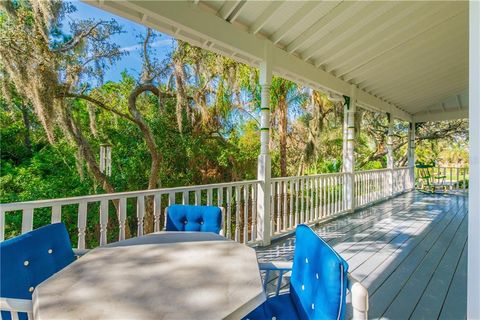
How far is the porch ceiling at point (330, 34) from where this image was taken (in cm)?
301

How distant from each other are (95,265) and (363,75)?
19.3 ft

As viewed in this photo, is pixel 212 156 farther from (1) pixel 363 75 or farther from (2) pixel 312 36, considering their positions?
(2) pixel 312 36

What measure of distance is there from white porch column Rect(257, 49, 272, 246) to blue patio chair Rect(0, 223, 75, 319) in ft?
8.38

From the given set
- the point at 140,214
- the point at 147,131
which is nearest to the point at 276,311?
the point at 140,214

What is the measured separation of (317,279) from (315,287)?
42mm

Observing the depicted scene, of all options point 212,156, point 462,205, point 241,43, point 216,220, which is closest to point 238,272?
point 216,220

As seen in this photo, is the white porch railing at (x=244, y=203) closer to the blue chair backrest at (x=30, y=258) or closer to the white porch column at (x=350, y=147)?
the white porch column at (x=350, y=147)

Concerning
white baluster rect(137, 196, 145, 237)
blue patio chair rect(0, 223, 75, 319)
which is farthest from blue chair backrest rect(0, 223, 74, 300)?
white baluster rect(137, 196, 145, 237)

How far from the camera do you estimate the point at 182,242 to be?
1671mm

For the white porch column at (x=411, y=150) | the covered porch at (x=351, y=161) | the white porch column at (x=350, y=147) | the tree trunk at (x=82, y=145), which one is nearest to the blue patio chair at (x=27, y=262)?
the covered porch at (x=351, y=161)

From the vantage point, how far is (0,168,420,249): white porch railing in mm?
2209

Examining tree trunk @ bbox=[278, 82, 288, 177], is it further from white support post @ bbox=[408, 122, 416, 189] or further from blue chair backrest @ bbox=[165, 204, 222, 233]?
blue chair backrest @ bbox=[165, 204, 222, 233]

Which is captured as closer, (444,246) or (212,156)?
(444,246)

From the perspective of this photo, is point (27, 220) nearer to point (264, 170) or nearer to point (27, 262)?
point (27, 262)
